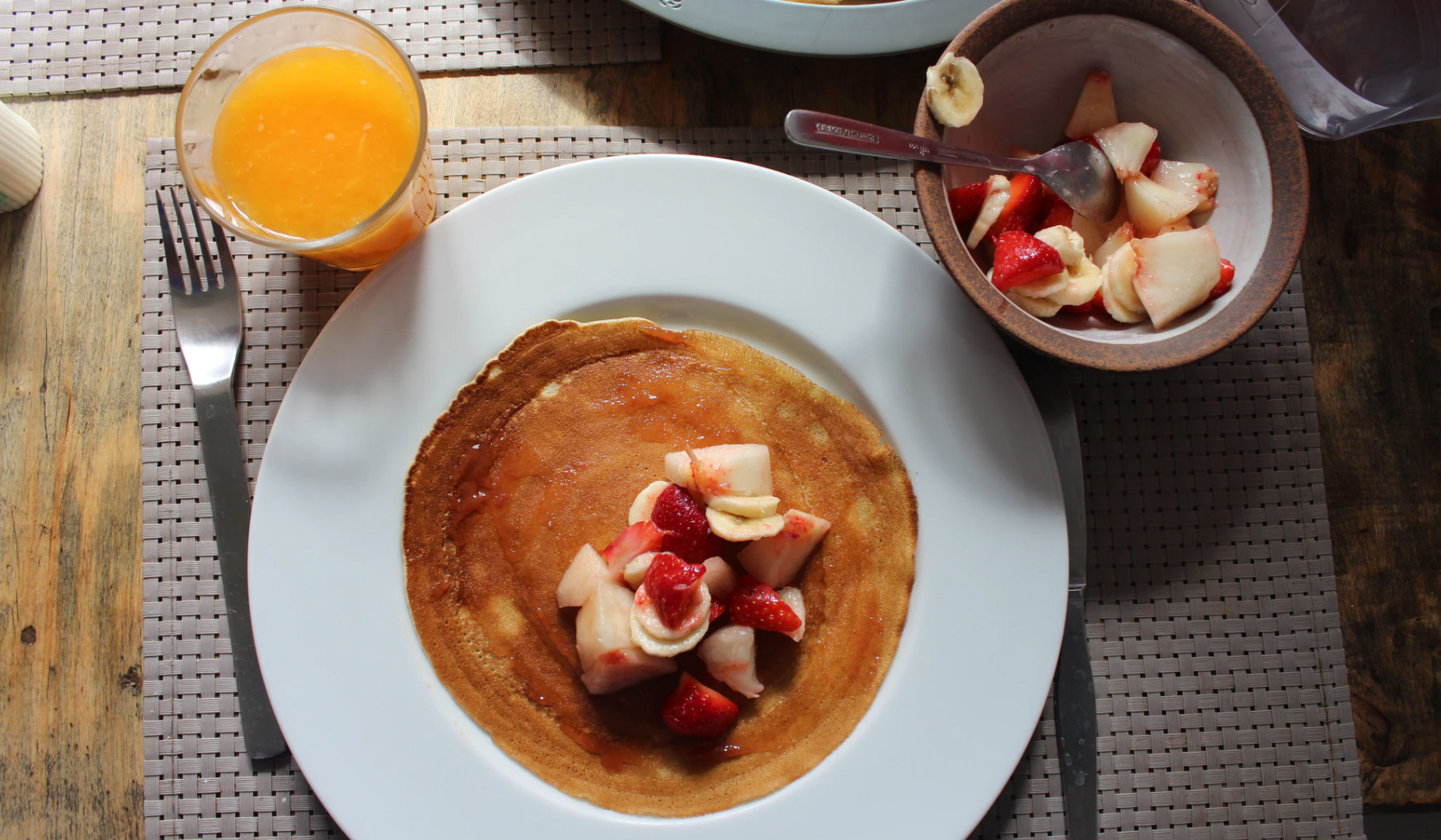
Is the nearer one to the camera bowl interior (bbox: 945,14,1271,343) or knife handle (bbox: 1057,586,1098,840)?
bowl interior (bbox: 945,14,1271,343)

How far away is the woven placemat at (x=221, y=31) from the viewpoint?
1.43m

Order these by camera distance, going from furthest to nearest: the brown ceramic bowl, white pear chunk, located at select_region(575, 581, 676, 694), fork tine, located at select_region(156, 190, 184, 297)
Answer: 1. fork tine, located at select_region(156, 190, 184, 297)
2. white pear chunk, located at select_region(575, 581, 676, 694)
3. the brown ceramic bowl

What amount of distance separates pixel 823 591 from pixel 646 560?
1.01 feet

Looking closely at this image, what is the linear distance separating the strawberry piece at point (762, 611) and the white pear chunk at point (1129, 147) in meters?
0.84

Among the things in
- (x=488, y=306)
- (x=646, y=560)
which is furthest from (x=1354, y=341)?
(x=488, y=306)

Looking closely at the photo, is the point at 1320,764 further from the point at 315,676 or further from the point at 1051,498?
the point at 315,676

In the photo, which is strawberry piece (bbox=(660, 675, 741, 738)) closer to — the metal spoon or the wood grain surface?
the metal spoon

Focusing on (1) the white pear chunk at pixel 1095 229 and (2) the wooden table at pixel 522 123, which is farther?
(2) the wooden table at pixel 522 123

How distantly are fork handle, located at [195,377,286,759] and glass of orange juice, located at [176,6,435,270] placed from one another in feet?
1.07

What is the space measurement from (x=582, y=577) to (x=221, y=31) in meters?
1.17

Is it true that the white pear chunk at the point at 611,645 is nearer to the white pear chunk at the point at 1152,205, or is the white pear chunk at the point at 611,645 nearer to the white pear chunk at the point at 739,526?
the white pear chunk at the point at 739,526

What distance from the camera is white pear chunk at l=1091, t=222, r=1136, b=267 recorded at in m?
1.22

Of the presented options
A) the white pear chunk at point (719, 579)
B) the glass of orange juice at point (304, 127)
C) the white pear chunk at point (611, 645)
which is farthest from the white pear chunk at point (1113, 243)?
the glass of orange juice at point (304, 127)

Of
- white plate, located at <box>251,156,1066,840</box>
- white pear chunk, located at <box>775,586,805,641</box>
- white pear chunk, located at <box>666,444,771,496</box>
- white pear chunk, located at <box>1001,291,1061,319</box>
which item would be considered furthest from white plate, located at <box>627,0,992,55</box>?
Answer: white pear chunk, located at <box>775,586,805,641</box>
